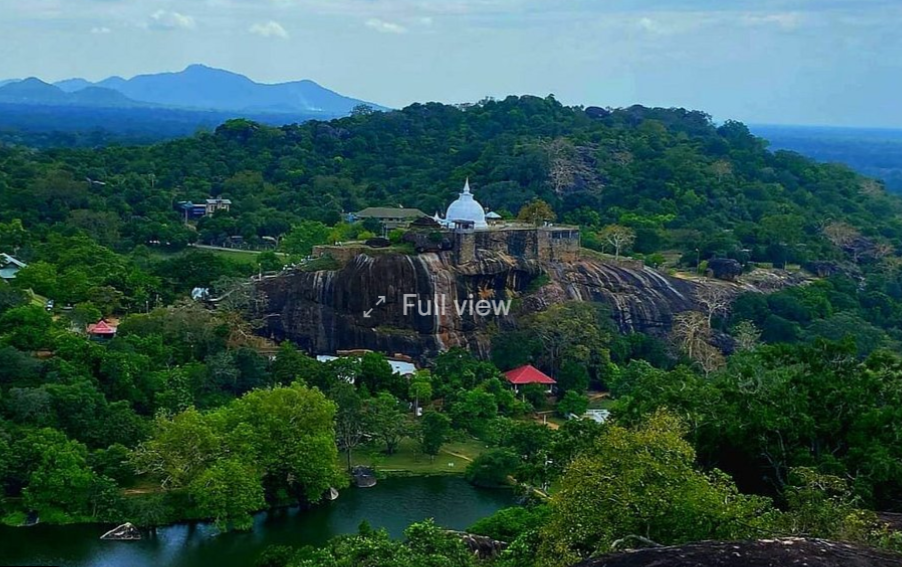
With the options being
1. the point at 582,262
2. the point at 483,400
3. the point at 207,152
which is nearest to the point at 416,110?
the point at 207,152

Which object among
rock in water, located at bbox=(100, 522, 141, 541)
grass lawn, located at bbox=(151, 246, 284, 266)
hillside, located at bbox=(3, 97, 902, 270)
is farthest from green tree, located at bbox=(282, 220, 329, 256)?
rock in water, located at bbox=(100, 522, 141, 541)

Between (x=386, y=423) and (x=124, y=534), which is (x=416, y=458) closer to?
(x=386, y=423)

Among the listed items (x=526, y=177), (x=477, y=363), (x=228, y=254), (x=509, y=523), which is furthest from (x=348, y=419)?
(x=526, y=177)

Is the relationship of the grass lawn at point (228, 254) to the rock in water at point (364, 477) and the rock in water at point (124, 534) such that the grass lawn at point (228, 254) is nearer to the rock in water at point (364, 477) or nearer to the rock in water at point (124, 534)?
the rock in water at point (364, 477)

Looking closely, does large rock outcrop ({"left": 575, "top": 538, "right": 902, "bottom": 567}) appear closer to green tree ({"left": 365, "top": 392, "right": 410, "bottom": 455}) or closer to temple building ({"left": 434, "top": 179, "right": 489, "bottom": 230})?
green tree ({"left": 365, "top": 392, "right": 410, "bottom": 455})

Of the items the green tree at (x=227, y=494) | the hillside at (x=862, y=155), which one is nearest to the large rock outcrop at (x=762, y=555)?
the green tree at (x=227, y=494)

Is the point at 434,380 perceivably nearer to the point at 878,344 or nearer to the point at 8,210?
the point at 878,344

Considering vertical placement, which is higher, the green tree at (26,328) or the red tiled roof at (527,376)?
the green tree at (26,328)
